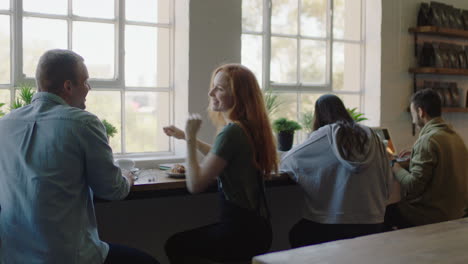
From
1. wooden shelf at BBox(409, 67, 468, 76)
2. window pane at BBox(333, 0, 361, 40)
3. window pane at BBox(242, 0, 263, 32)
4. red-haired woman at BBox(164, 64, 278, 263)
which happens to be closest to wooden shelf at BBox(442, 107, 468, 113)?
wooden shelf at BBox(409, 67, 468, 76)

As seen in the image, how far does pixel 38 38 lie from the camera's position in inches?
137

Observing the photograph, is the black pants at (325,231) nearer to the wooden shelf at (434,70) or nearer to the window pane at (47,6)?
the window pane at (47,6)

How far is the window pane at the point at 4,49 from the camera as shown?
11.1 ft

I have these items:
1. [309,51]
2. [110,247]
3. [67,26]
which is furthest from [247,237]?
[309,51]

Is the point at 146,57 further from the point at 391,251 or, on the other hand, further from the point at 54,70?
the point at 391,251

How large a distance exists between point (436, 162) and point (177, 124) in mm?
1783

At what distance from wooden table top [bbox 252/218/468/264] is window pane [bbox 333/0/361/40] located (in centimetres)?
336

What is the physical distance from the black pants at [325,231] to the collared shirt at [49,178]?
1.31 metres

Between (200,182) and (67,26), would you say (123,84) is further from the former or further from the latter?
(200,182)

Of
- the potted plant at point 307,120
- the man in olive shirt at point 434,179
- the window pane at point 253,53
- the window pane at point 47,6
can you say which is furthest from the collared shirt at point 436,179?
the window pane at point 47,6

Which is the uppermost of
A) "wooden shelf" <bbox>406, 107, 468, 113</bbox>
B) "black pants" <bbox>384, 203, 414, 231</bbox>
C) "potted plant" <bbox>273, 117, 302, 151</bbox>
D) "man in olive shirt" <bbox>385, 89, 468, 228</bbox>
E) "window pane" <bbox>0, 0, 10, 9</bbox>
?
"window pane" <bbox>0, 0, 10, 9</bbox>

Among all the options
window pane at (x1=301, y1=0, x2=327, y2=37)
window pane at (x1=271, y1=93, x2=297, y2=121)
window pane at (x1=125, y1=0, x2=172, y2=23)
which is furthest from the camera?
window pane at (x1=301, y1=0, x2=327, y2=37)

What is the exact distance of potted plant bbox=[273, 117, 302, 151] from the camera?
13.1 ft

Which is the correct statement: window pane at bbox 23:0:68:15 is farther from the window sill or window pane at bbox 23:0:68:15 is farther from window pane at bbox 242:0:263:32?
window pane at bbox 242:0:263:32
